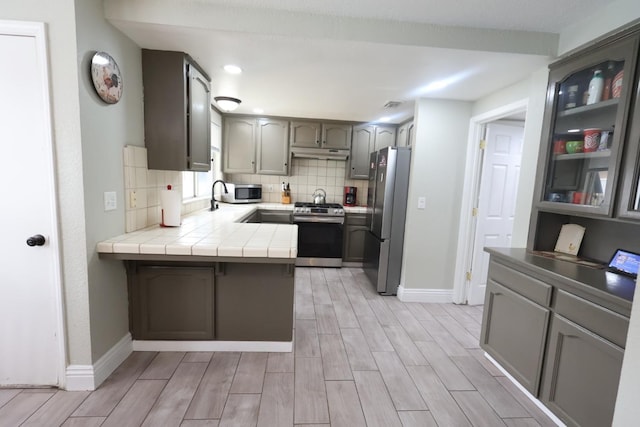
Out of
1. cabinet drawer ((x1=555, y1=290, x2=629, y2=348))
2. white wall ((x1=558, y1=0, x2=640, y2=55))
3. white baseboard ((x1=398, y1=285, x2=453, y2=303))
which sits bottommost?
white baseboard ((x1=398, y1=285, x2=453, y2=303))

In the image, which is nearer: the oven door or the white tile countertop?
the white tile countertop

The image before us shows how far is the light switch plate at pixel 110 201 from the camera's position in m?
1.75

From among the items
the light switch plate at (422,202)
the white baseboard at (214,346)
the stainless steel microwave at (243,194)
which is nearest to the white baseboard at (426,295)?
A: the light switch plate at (422,202)

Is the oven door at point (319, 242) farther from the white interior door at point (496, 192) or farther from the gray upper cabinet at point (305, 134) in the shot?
the white interior door at point (496, 192)

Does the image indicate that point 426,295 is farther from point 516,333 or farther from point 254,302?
→ point 254,302

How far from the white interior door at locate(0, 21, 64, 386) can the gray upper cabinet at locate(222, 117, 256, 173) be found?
8.90ft

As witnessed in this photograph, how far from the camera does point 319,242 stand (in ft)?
13.5

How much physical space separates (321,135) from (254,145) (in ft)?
3.29

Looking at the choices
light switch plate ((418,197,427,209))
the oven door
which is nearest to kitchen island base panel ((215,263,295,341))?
light switch plate ((418,197,427,209))

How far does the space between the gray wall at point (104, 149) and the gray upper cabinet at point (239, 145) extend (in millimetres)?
2123

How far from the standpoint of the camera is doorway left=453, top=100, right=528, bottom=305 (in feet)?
9.65

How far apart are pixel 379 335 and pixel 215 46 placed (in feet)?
8.43

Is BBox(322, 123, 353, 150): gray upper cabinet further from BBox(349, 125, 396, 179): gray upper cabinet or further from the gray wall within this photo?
the gray wall

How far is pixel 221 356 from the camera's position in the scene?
207cm
